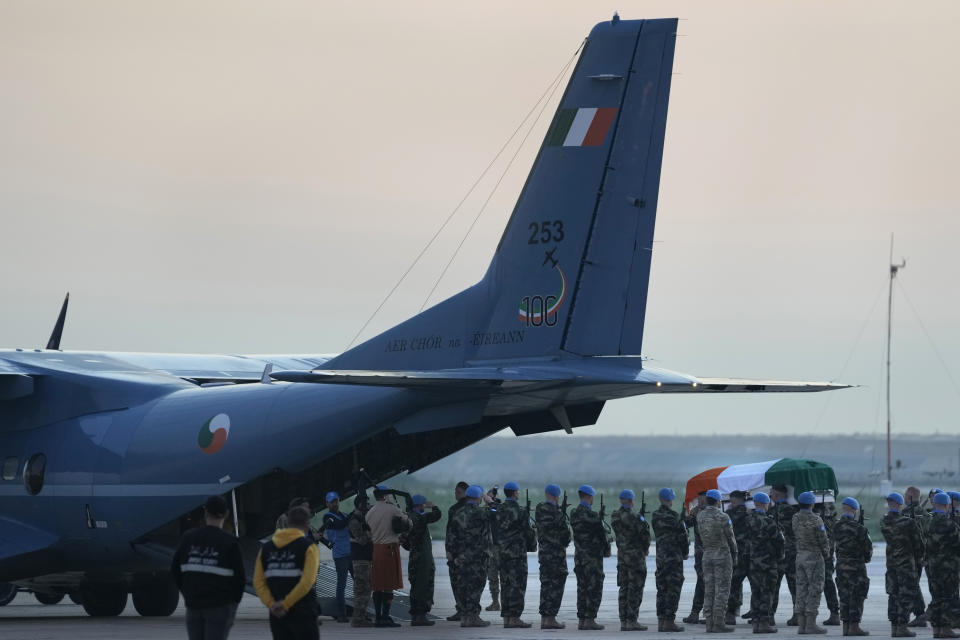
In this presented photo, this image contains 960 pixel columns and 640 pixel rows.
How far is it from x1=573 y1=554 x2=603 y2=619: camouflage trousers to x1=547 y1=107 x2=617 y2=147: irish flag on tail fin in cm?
520

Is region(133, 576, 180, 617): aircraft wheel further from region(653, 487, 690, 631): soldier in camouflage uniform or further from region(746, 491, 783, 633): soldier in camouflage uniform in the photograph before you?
region(746, 491, 783, 633): soldier in camouflage uniform

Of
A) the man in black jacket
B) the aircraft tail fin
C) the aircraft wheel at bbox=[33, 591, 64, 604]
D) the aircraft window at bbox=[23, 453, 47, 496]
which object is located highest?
the aircraft tail fin

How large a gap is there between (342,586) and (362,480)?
1.55 m

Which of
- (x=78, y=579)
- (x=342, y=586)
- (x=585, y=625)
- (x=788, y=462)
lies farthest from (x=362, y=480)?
(x=788, y=462)

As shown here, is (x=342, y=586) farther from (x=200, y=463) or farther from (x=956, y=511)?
(x=956, y=511)

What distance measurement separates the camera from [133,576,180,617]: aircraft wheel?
21.7 meters

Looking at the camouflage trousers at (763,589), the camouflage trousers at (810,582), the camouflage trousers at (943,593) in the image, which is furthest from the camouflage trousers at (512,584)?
the camouflage trousers at (943,593)

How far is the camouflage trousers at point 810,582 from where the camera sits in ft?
60.6

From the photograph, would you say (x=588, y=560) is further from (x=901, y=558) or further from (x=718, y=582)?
(x=901, y=558)

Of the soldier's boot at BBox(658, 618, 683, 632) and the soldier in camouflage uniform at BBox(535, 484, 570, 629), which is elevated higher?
the soldier in camouflage uniform at BBox(535, 484, 570, 629)

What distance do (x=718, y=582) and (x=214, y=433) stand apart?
654 cm

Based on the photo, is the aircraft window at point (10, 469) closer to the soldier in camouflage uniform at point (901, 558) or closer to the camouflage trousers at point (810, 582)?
the camouflage trousers at point (810, 582)

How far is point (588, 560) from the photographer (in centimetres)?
1897

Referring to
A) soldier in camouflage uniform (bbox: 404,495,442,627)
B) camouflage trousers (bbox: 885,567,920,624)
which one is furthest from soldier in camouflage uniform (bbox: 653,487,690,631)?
soldier in camouflage uniform (bbox: 404,495,442,627)
